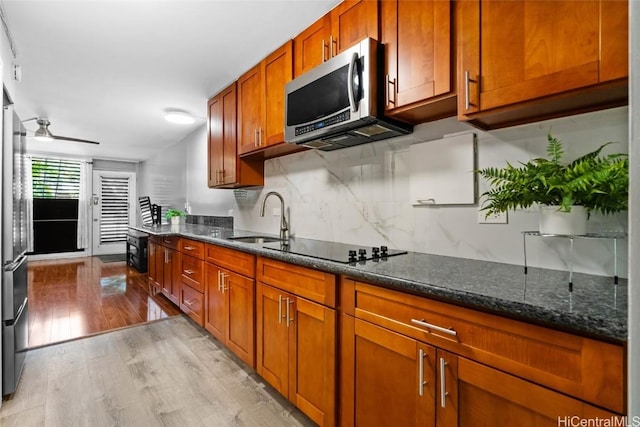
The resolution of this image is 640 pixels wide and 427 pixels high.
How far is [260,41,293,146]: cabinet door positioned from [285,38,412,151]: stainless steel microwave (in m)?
0.22

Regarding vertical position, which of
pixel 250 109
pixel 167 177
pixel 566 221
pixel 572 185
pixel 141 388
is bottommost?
pixel 141 388

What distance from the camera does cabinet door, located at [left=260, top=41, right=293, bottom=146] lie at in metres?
2.25

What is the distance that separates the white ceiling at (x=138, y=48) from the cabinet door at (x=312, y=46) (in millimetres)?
118

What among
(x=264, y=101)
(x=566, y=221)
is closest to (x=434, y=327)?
(x=566, y=221)

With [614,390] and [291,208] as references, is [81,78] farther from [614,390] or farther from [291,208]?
[614,390]

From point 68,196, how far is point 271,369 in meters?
7.57

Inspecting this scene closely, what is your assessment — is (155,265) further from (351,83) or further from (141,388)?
(351,83)

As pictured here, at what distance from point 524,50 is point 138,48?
262 cm

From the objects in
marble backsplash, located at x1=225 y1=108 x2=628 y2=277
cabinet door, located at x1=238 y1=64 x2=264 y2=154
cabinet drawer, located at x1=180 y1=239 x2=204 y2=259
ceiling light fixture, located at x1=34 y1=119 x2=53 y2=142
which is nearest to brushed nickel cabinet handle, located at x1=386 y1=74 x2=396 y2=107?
marble backsplash, located at x1=225 y1=108 x2=628 y2=277

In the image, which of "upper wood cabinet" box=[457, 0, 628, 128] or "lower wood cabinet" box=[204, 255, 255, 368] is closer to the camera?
"upper wood cabinet" box=[457, 0, 628, 128]

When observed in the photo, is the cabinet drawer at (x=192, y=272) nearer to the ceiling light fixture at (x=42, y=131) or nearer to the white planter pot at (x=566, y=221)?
the white planter pot at (x=566, y=221)

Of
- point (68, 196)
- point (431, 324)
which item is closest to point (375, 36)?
point (431, 324)

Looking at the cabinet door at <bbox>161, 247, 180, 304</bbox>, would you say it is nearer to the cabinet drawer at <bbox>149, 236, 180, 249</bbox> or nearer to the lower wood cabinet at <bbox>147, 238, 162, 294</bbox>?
the cabinet drawer at <bbox>149, 236, 180, 249</bbox>

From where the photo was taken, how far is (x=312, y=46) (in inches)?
79.7
